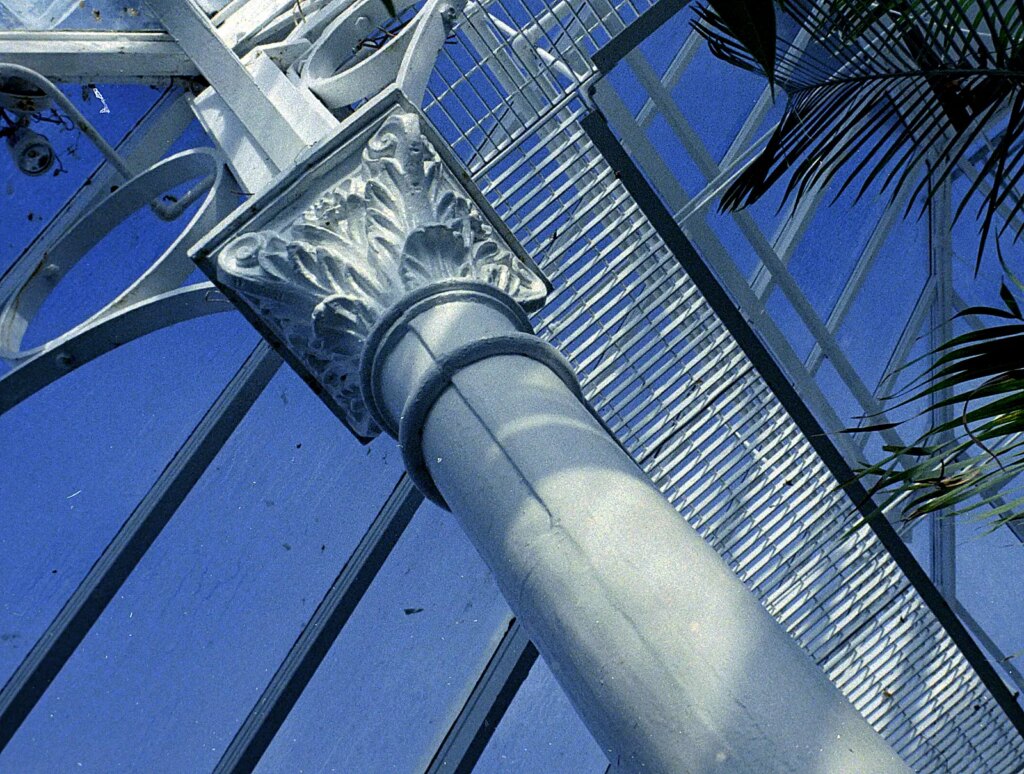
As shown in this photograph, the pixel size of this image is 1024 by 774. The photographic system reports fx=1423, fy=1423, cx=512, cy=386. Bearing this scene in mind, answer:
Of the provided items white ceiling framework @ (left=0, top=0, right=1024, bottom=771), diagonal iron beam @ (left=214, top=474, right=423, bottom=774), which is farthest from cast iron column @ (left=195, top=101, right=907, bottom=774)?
diagonal iron beam @ (left=214, top=474, right=423, bottom=774)

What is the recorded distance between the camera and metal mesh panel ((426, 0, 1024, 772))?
188 inches

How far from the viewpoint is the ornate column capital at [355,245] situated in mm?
3229

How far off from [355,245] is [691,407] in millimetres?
2215

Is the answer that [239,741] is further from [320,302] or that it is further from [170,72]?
[320,302]

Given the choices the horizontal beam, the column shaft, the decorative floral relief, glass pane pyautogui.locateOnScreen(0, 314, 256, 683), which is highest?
the horizontal beam

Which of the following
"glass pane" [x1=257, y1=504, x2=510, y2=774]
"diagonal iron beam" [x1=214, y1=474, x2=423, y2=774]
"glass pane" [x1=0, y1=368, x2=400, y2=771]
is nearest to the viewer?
"glass pane" [x1=0, y1=368, x2=400, y2=771]

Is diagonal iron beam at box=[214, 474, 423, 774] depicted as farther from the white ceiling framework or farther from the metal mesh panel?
the metal mesh panel

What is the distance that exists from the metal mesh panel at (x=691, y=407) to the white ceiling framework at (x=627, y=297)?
0.01 metres

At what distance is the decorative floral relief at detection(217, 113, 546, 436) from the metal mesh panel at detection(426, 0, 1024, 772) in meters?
0.84

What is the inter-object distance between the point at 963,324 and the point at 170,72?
265 inches

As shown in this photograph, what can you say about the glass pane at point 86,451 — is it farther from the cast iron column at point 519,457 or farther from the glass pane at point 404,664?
the cast iron column at point 519,457

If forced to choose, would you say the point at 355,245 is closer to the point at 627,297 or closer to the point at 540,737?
the point at 627,297

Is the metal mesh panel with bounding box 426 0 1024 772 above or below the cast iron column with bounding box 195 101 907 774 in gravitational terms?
below

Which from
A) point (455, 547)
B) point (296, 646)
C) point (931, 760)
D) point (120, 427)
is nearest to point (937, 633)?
point (931, 760)
